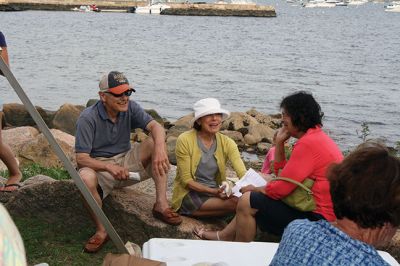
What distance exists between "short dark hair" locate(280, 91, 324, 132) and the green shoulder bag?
0.41m

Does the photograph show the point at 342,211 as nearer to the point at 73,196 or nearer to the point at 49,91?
the point at 73,196

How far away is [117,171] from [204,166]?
0.72 metres

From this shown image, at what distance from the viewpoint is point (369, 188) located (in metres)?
2.44

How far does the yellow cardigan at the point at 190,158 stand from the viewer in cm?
516

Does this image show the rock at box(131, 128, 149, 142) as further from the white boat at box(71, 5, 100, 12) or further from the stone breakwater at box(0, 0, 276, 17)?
the white boat at box(71, 5, 100, 12)

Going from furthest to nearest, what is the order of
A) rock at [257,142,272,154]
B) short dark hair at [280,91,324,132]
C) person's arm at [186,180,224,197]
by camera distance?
1. rock at [257,142,272,154]
2. person's arm at [186,180,224,197]
3. short dark hair at [280,91,324,132]

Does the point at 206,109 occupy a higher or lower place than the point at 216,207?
higher

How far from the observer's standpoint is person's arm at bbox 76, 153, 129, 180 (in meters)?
4.92

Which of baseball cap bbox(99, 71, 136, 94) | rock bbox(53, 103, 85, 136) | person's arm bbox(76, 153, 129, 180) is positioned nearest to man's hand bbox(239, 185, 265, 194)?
person's arm bbox(76, 153, 129, 180)

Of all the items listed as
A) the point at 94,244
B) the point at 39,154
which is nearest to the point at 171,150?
the point at 39,154

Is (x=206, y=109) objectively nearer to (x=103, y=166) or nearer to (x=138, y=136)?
(x=103, y=166)

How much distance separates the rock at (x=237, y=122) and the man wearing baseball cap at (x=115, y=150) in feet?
32.6

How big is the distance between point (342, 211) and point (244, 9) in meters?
77.6

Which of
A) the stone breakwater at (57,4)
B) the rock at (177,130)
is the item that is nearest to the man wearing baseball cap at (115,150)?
the rock at (177,130)
